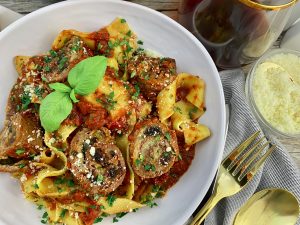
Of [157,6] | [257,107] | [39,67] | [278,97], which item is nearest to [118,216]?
[39,67]

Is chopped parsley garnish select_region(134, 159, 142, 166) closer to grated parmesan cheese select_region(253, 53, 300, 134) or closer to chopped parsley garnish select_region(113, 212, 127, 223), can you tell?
chopped parsley garnish select_region(113, 212, 127, 223)

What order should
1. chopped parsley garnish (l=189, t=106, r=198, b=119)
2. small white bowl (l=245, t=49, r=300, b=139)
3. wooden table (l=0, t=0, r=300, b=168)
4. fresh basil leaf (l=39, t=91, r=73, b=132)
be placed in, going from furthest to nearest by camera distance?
1. wooden table (l=0, t=0, r=300, b=168)
2. small white bowl (l=245, t=49, r=300, b=139)
3. chopped parsley garnish (l=189, t=106, r=198, b=119)
4. fresh basil leaf (l=39, t=91, r=73, b=132)

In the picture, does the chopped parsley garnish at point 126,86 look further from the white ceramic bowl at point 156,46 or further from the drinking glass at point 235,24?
the drinking glass at point 235,24

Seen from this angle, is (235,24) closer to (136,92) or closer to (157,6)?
(157,6)

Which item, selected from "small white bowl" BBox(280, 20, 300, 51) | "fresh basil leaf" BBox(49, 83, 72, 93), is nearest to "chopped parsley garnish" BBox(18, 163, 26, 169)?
"fresh basil leaf" BBox(49, 83, 72, 93)

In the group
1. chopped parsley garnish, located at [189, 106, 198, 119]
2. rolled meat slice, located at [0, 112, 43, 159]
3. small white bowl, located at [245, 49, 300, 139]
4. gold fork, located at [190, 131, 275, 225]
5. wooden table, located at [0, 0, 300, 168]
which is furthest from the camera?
wooden table, located at [0, 0, 300, 168]

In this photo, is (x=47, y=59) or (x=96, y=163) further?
(x=47, y=59)
